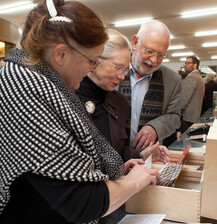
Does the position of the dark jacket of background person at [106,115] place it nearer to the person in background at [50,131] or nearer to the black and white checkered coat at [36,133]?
the person in background at [50,131]

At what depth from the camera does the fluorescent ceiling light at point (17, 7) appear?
5.84m

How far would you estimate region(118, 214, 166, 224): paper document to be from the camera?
87 cm

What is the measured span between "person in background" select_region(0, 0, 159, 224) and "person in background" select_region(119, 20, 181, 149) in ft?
2.81

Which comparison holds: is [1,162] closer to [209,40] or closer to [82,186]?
[82,186]

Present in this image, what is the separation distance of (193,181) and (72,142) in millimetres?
766

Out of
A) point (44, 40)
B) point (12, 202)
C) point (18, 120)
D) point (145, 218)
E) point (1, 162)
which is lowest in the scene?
point (145, 218)

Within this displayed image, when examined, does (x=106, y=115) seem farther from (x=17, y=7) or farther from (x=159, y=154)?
(x=17, y=7)

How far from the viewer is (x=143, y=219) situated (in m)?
0.91

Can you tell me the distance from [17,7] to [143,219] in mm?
6316

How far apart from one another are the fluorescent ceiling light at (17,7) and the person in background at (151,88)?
4993 millimetres

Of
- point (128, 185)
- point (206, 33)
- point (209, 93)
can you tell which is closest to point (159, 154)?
point (128, 185)

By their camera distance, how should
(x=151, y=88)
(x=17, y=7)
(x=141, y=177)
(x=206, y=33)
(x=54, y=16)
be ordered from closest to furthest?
(x=54, y=16) < (x=141, y=177) < (x=151, y=88) < (x=17, y=7) < (x=206, y=33)

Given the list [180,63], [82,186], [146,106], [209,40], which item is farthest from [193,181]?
[180,63]

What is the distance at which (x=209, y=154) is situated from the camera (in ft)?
2.99
